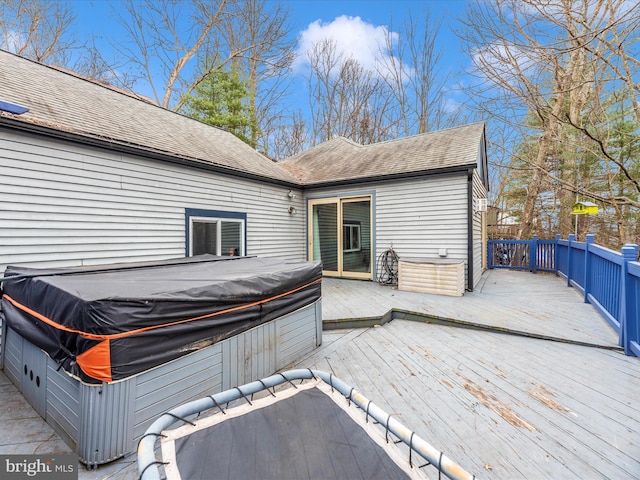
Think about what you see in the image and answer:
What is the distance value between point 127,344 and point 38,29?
14.6m

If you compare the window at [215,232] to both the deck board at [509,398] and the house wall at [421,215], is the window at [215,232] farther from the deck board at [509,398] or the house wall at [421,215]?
the deck board at [509,398]

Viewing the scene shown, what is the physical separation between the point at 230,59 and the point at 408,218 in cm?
1190

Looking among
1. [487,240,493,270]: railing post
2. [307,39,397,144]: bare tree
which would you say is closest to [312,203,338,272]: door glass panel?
[487,240,493,270]: railing post

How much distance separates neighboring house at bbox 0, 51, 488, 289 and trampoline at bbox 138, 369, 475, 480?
12.2 feet

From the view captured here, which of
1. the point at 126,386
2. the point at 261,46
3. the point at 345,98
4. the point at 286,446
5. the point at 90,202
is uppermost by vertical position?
the point at 261,46

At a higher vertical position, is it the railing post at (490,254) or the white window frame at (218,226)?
the white window frame at (218,226)

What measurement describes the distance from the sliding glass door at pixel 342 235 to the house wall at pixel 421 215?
0.30m

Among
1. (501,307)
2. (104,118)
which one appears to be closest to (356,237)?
(501,307)

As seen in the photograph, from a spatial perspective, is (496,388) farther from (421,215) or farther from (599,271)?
(421,215)

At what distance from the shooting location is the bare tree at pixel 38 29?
31.9ft

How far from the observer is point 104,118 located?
504 cm

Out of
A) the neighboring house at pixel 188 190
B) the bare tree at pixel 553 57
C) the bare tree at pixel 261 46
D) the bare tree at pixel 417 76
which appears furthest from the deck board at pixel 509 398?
the bare tree at pixel 261 46

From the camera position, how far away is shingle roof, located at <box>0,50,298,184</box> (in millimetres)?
4207

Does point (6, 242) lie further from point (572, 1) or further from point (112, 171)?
point (572, 1)
